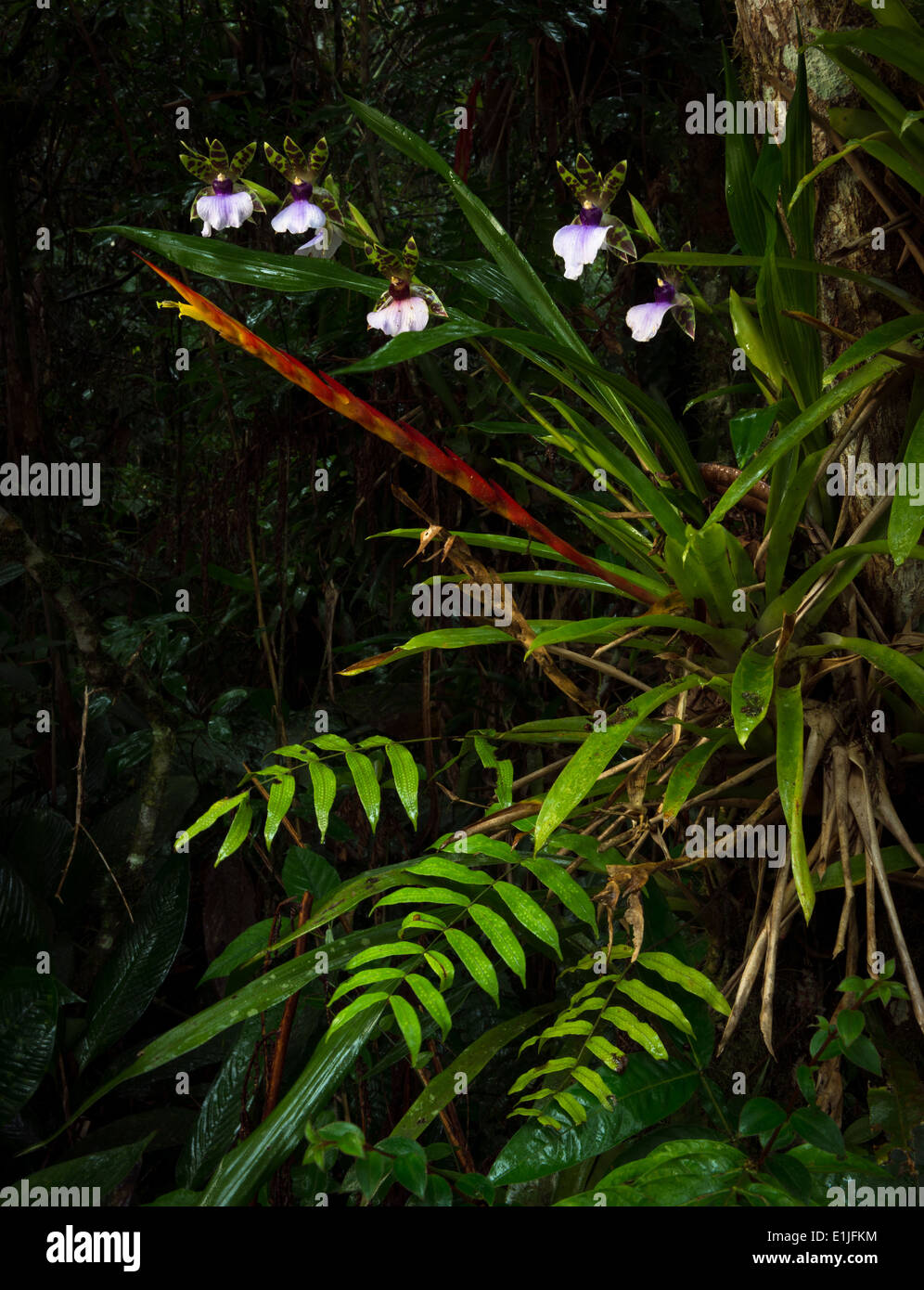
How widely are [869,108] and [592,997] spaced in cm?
90

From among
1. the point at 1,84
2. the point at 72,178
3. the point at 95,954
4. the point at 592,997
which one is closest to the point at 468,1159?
the point at 592,997

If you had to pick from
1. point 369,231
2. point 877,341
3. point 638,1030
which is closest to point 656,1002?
point 638,1030

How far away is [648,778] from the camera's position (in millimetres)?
941

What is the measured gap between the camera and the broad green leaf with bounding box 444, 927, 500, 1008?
0.70 meters

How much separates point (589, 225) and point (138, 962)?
0.99 meters

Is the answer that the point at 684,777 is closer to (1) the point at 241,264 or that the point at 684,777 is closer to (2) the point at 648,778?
(2) the point at 648,778

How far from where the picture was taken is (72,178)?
7.32 feet

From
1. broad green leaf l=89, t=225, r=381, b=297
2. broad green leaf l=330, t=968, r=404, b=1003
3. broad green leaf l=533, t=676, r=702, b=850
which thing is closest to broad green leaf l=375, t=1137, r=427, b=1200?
broad green leaf l=330, t=968, r=404, b=1003

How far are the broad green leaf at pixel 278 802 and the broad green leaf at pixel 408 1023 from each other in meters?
0.19

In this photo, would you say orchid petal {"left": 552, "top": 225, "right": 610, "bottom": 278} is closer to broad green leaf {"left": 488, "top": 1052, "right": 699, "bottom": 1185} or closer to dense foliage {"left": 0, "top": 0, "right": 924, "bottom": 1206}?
dense foliage {"left": 0, "top": 0, "right": 924, "bottom": 1206}

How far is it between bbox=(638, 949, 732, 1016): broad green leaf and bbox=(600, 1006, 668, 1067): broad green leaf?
2.0 inches

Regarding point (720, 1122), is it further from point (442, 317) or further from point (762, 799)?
point (442, 317)

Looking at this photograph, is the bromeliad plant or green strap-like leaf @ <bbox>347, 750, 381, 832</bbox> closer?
the bromeliad plant

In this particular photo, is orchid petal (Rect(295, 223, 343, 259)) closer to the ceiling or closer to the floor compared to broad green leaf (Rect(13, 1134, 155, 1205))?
closer to the ceiling
